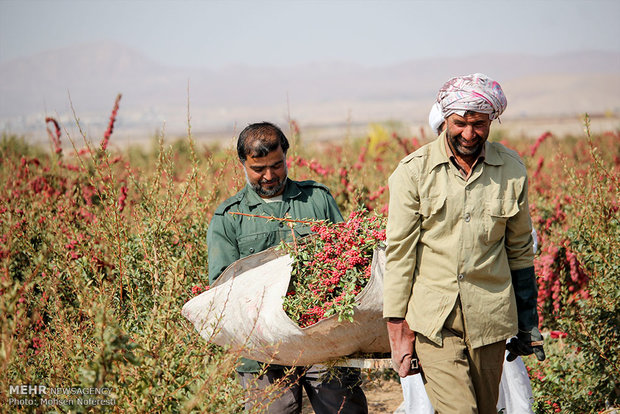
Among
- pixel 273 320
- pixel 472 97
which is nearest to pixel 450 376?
pixel 273 320

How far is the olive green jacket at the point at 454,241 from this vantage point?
227 cm

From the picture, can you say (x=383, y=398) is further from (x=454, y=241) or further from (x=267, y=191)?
(x=454, y=241)

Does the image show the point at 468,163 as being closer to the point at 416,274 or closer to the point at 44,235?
the point at 416,274

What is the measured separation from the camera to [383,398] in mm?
4746

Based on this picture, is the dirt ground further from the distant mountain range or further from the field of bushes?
the distant mountain range

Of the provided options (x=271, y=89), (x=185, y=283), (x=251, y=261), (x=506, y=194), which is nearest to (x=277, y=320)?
(x=251, y=261)

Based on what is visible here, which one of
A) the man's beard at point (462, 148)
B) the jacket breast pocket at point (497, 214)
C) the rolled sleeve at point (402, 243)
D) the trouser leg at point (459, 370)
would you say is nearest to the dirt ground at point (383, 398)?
the trouser leg at point (459, 370)

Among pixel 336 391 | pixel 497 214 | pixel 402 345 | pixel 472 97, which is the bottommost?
pixel 336 391

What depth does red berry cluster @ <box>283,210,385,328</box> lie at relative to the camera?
2568 mm

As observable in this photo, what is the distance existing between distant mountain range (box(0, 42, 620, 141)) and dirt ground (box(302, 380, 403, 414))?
57841 mm

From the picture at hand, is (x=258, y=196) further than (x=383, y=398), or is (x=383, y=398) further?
(x=383, y=398)

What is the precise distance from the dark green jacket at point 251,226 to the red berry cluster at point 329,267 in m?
0.17

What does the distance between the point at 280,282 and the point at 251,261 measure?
0.72ft

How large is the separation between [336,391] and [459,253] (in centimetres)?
97
